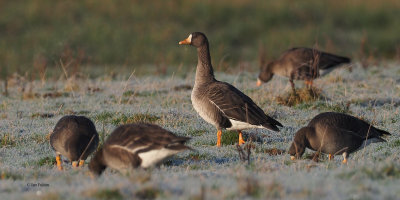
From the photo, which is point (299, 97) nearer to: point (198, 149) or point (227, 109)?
point (227, 109)

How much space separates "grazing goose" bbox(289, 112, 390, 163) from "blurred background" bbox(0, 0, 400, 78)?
20314 millimetres

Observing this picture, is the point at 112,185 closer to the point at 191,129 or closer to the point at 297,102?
the point at 191,129

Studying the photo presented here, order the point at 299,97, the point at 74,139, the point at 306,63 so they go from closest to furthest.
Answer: the point at 74,139
the point at 299,97
the point at 306,63

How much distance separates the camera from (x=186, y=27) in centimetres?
3675

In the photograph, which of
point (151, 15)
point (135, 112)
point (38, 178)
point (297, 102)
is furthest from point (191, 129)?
point (151, 15)

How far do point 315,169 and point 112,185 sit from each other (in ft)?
10.7

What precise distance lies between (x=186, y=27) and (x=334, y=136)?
28216mm

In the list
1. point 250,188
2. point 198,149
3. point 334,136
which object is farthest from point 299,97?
point 250,188

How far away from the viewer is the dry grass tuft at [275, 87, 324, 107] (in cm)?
1474

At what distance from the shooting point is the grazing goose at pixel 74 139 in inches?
356

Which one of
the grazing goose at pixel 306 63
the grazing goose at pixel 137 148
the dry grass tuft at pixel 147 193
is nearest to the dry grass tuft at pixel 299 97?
the grazing goose at pixel 306 63

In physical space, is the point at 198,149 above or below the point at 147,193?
below

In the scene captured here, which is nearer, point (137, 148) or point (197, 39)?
point (137, 148)

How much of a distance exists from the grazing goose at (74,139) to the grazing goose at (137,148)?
29.7 inches
